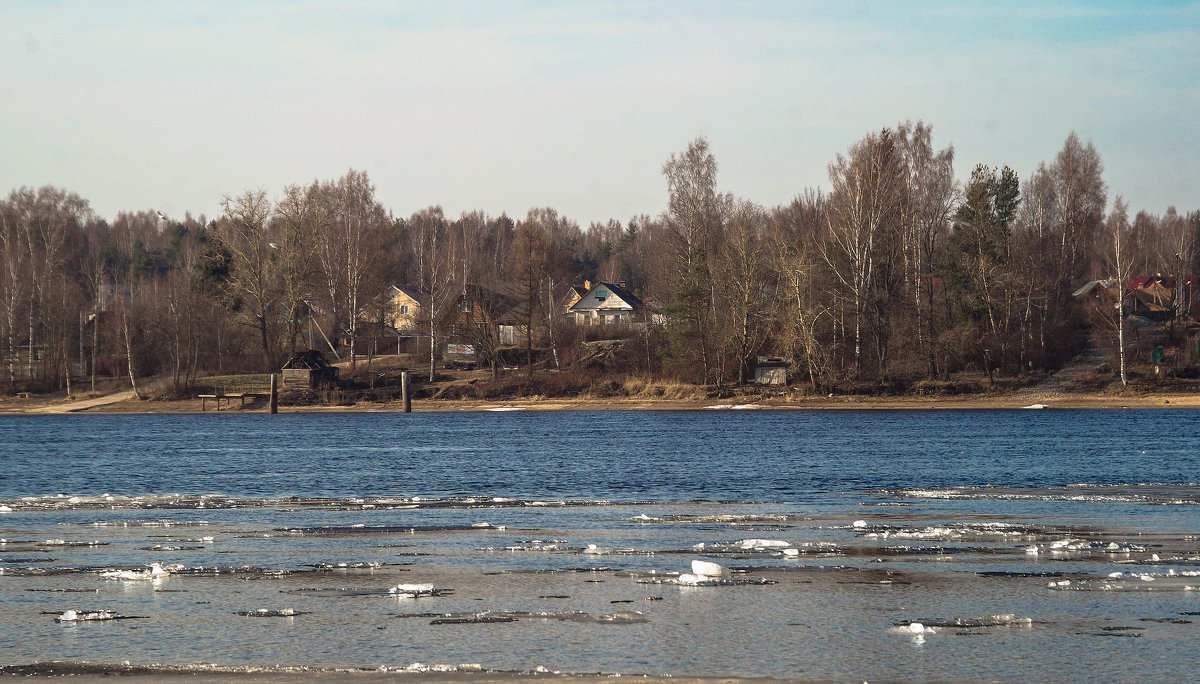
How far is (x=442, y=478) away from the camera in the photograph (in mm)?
32656

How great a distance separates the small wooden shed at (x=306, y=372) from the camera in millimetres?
80312

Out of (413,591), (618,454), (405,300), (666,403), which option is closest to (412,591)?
(413,591)

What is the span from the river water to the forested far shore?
106 ft

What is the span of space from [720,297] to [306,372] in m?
31.0

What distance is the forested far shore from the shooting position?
69188 mm

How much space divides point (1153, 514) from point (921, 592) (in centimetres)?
994

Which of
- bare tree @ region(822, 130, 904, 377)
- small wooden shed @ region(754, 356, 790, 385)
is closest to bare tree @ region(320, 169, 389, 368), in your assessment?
small wooden shed @ region(754, 356, 790, 385)

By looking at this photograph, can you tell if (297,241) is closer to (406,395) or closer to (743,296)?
(406,395)

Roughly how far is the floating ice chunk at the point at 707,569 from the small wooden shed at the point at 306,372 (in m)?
68.8

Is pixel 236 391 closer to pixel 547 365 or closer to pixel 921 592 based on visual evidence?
pixel 547 365

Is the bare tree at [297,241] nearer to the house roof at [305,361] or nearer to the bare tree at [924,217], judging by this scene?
the house roof at [305,361]

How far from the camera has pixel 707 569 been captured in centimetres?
1486

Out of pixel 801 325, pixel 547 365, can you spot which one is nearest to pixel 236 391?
pixel 547 365

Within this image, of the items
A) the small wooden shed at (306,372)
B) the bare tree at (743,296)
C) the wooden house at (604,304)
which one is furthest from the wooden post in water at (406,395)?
the wooden house at (604,304)
